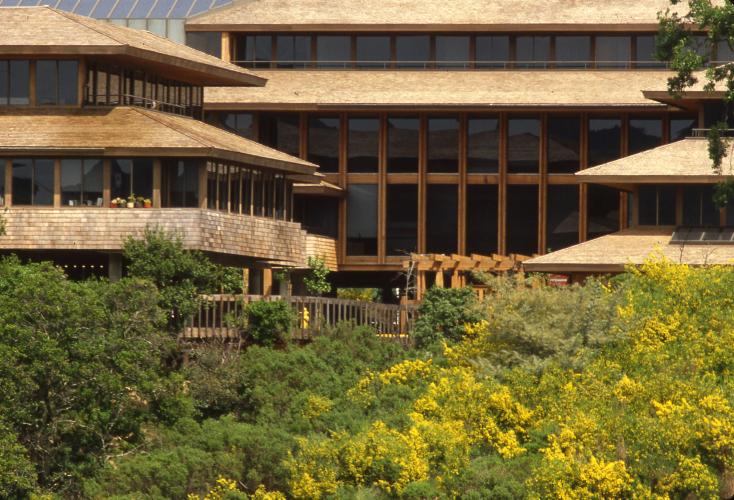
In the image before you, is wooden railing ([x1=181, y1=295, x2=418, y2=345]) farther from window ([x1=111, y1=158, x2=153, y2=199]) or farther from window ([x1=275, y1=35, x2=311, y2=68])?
window ([x1=275, y1=35, x2=311, y2=68])

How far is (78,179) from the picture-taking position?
59688 mm

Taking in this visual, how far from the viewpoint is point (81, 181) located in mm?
59656

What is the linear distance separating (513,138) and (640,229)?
37.7 feet

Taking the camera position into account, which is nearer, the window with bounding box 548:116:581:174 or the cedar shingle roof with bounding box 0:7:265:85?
the cedar shingle roof with bounding box 0:7:265:85

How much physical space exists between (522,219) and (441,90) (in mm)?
5752

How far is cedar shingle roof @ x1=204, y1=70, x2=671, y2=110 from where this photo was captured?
7812 centimetres

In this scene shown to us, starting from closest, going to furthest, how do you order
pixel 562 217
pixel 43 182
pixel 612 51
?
pixel 43 182 → pixel 562 217 → pixel 612 51

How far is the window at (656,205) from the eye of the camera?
69.8 metres

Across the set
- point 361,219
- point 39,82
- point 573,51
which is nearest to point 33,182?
point 39,82

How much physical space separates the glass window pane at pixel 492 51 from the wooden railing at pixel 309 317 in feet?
61.9

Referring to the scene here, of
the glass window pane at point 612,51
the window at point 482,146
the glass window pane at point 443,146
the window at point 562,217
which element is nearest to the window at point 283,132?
the glass window pane at point 443,146

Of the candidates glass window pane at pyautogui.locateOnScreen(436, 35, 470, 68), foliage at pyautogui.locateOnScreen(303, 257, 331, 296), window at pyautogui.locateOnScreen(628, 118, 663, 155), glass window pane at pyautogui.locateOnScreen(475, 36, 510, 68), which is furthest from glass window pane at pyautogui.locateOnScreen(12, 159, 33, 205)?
window at pyautogui.locateOnScreen(628, 118, 663, 155)

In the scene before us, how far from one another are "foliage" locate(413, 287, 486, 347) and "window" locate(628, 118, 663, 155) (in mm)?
18589

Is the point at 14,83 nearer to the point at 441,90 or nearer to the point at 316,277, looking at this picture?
the point at 316,277
